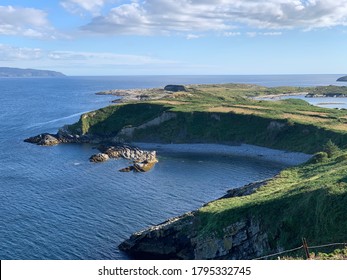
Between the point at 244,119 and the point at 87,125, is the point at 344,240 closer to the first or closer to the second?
the point at 244,119

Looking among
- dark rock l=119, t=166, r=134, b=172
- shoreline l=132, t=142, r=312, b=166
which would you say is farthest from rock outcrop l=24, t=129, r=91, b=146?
dark rock l=119, t=166, r=134, b=172

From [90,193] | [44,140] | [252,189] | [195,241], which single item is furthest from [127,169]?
[195,241]

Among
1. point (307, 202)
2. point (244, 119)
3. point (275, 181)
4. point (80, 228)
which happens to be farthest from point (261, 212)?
point (244, 119)

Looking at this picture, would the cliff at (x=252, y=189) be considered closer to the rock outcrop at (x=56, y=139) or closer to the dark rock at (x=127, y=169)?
the rock outcrop at (x=56, y=139)

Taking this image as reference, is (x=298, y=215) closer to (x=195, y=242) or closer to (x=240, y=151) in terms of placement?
(x=195, y=242)

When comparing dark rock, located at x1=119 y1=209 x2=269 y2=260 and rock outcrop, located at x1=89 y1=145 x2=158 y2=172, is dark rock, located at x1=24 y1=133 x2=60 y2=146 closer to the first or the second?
rock outcrop, located at x1=89 y1=145 x2=158 y2=172

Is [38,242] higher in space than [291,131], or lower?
lower
